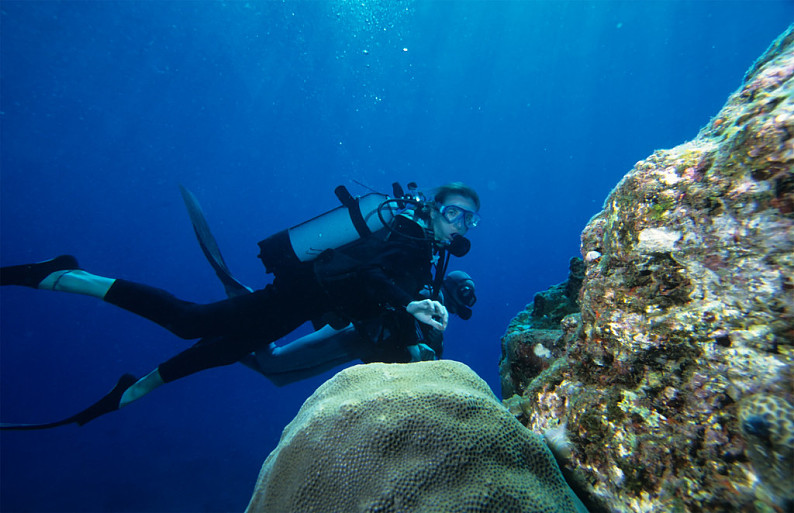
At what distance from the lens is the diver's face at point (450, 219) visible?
4.82m

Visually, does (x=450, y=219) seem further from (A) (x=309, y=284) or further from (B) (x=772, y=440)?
(B) (x=772, y=440)

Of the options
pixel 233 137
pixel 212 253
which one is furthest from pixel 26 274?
pixel 233 137

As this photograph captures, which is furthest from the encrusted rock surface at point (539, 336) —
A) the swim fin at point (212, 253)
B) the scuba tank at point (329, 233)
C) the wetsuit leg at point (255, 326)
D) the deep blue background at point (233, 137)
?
the deep blue background at point (233, 137)

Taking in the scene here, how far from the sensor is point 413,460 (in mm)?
1338

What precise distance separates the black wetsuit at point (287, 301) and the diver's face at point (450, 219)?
0.51 meters

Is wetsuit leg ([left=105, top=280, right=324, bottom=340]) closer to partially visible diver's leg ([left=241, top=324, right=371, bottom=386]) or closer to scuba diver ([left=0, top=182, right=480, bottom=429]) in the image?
scuba diver ([left=0, top=182, right=480, bottom=429])

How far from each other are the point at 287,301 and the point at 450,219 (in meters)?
2.65

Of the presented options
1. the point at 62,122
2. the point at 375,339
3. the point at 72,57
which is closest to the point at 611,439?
the point at 375,339

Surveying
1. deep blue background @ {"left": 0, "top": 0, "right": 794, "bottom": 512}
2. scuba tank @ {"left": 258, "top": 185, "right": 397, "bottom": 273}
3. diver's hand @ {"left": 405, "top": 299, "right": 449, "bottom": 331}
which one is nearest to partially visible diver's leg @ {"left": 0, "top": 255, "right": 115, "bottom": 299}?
scuba tank @ {"left": 258, "top": 185, "right": 397, "bottom": 273}

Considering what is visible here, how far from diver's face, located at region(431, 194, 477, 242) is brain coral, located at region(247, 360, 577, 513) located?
333 cm

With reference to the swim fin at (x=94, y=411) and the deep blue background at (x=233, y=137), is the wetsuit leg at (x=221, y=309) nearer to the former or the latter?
the swim fin at (x=94, y=411)

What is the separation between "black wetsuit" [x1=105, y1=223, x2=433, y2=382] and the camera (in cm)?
420

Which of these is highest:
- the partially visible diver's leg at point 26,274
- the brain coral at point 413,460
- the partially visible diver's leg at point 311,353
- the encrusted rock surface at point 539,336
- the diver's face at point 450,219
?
the partially visible diver's leg at point 26,274

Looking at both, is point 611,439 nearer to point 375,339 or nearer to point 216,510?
point 375,339
